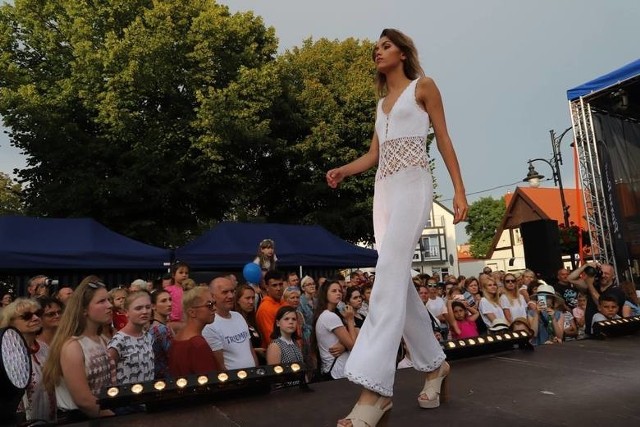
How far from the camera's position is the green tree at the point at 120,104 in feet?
54.3

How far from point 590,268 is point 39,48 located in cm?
1811

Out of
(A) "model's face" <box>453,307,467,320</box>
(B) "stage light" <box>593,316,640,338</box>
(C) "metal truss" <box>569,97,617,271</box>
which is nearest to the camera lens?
(B) "stage light" <box>593,316,640,338</box>

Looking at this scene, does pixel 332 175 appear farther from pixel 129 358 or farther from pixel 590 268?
pixel 590 268

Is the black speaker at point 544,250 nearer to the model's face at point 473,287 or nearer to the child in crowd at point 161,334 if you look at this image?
the model's face at point 473,287

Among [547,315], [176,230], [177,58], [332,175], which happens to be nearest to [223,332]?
[332,175]

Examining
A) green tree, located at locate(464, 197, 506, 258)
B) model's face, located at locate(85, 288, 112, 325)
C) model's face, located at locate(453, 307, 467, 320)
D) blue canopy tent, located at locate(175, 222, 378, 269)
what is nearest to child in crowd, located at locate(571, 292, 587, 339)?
model's face, located at locate(453, 307, 467, 320)

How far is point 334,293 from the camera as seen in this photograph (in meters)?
5.23

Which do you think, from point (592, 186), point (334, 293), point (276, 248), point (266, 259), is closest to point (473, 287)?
point (266, 259)

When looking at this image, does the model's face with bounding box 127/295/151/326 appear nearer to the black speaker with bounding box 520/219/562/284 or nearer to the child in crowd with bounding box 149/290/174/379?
the child in crowd with bounding box 149/290/174/379

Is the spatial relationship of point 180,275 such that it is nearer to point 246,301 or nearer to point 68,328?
point 246,301

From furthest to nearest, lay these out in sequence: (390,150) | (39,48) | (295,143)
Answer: (295,143)
(39,48)
(390,150)

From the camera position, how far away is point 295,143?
2044 cm

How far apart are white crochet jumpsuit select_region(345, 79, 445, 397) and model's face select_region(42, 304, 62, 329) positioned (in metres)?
3.24

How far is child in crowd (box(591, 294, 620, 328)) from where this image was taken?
6.45 meters
